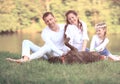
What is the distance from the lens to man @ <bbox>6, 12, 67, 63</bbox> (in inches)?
200

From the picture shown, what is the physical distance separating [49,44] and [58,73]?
773mm

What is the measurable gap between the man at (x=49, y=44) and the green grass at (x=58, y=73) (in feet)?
0.39

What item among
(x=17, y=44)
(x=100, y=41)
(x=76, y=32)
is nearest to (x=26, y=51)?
(x=76, y=32)

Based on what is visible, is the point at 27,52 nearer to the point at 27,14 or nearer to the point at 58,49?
the point at 58,49

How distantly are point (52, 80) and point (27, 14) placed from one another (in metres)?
18.3

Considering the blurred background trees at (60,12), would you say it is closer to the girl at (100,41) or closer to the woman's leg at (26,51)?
the girl at (100,41)

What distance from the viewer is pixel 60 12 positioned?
72.1 ft

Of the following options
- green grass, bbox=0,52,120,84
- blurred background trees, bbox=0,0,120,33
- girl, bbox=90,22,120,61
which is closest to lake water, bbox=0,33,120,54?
blurred background trees, bbox=0,0,120,33

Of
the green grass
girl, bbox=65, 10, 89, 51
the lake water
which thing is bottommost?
the lake water

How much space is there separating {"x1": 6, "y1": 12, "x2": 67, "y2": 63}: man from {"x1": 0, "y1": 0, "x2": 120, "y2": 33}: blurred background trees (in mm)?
16017

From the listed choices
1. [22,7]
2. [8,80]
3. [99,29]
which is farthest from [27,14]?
[8,80]

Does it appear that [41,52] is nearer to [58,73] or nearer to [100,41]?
[58,73]

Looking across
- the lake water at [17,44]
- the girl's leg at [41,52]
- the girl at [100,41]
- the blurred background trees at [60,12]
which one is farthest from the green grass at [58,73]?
the blurred background trees at [60,12]

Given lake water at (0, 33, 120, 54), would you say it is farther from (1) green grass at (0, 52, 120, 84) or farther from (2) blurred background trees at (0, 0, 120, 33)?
(1) green grass at (0, 52, 120, 84)
